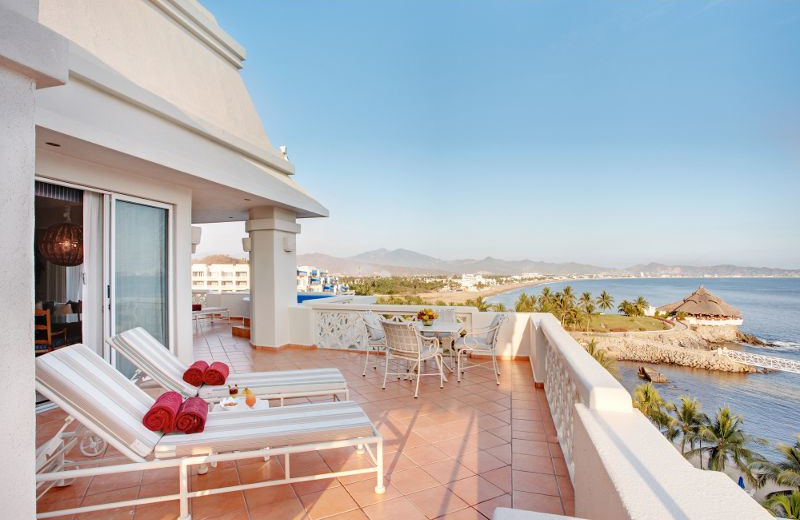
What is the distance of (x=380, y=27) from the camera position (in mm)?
19797

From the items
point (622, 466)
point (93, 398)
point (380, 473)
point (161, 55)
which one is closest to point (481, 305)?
point (161, 55)

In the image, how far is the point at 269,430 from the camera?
2.61 m

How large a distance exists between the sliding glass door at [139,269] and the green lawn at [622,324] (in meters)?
57.2

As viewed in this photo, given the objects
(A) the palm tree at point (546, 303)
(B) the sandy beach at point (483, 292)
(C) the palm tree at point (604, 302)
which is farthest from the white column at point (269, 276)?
(C) the palm tree at point (604, 302)

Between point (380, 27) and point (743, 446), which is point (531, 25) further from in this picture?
point (743, 446)

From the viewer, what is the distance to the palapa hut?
2233 inches

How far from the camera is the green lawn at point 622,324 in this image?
55550mm

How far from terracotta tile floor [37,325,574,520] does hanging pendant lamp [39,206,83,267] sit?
1.82m

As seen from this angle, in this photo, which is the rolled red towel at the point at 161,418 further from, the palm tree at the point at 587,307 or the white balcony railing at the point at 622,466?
the palm tree at the point at 587,307

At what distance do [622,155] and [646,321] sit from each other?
34.0m

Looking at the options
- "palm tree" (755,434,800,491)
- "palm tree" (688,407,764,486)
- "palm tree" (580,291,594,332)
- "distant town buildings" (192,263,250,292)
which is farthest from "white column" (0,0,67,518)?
"palm tree" (580,291,594,332)

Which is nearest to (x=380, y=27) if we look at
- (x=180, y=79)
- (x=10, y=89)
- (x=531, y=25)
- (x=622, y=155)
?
(x=531, y=25)

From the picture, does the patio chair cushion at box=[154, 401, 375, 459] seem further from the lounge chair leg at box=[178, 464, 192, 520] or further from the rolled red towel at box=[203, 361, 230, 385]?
the rolled red towel at box=[203, 361, 230, 385]

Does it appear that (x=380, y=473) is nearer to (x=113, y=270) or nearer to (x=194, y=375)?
(x=194, y=375)
